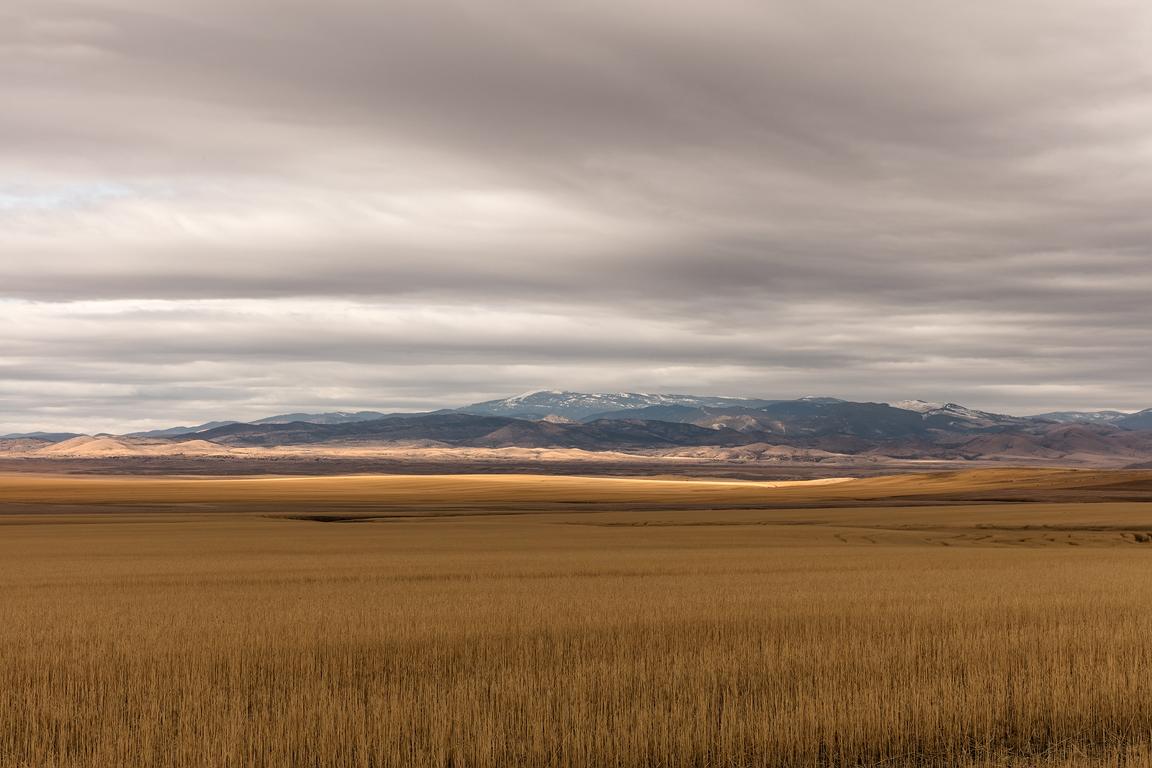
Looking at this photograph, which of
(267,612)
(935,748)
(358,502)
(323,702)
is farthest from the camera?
(358,502)

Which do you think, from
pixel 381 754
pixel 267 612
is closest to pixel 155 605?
pixel 267 612

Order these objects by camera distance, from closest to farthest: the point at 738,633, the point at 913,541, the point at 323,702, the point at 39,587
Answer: the point at 323,702
the point at 738,633
the point at 39,587
the point at 913,541

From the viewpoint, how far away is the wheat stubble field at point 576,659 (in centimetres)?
969

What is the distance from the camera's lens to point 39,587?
24656mm

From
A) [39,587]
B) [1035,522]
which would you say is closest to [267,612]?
[39,587]

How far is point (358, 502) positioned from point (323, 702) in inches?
3501

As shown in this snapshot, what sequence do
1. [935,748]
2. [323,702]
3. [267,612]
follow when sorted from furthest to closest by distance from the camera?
[267,612] → [323,702] → [935,748]

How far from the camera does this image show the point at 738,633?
16.3 metres

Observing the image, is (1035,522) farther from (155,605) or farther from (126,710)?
(126,710)

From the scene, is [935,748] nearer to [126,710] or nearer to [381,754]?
[381,754]

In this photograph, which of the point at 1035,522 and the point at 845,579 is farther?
the point at 1035,522

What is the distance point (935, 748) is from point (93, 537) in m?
45.1

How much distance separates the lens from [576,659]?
13852 mm

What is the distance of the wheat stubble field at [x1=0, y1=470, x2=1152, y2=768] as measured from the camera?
969cm
